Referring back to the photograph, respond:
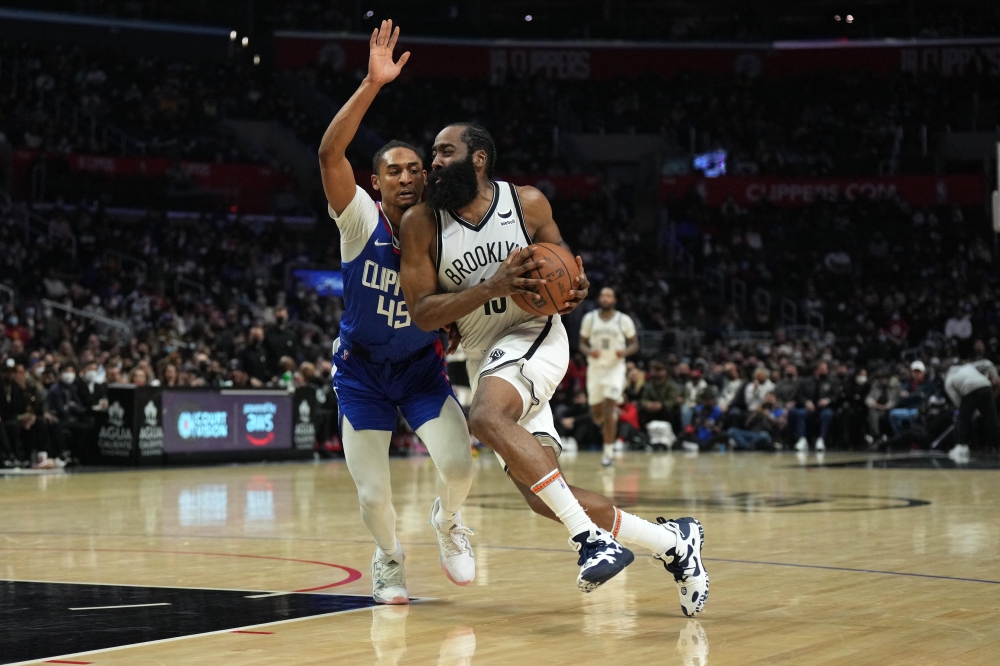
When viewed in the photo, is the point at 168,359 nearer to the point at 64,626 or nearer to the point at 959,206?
the point at 64,626

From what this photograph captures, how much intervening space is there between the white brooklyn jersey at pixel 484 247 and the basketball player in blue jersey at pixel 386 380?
0.36m

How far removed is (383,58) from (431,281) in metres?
1.00

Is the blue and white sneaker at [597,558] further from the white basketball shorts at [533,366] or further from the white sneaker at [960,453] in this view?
the white sneaker at [960,453]

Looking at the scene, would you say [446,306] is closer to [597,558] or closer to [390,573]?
[597,558]

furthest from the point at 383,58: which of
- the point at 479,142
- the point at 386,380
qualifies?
the point at 386,380

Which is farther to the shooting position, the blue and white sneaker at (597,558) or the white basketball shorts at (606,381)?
the white basketball shorts at (606,381)

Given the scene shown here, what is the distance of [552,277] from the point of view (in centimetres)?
528

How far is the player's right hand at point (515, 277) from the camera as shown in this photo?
5176 millimetres

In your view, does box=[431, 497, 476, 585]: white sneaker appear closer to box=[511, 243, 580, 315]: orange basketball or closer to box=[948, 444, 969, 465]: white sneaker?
box=[511, 243, 580, 315]: orange basketball

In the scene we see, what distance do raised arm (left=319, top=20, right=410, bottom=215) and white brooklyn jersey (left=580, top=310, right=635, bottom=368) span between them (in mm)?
10993

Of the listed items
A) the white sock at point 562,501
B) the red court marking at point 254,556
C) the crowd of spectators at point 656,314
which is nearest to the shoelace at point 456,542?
the red court marking at point 254,556

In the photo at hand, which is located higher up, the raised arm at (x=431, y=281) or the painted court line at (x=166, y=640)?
the raised arm at (x=431, y=281)

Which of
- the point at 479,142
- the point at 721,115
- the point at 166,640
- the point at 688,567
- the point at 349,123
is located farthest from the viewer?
the point at 721,115

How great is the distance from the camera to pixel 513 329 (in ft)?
18.7
